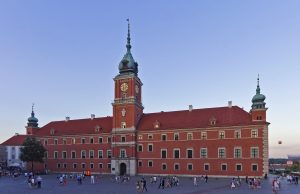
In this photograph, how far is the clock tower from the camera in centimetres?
6562

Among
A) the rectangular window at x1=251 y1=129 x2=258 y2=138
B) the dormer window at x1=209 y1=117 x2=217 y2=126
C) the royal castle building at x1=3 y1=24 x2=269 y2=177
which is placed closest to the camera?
the rectangular window at x1=251 y1=129 x2=258 y2=138

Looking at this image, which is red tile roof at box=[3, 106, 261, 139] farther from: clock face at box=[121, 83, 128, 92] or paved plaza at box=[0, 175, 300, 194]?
paved plaza at box=[0, 175, 300, 194]

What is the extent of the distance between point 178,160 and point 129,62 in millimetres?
23397

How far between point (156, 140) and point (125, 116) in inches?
337

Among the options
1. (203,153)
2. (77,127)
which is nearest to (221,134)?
(203,153)

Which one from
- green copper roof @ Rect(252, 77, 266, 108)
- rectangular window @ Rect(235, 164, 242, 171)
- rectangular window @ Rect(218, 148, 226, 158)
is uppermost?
green copper roof @ Rect(252, 77, 266, 108)

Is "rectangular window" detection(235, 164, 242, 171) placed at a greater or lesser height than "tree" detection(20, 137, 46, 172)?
lesser

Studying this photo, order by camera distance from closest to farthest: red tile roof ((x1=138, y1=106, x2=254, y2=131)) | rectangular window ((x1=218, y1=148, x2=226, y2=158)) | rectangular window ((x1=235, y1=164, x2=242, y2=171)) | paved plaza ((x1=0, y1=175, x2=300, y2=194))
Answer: paved plaza ((x1=0, y1=175, x2=300, y2=194))
rectangular window ((x1=235, y1=164, x2=242, y2=171))
rectangular window ((x1=218, y1=148, x2=226, y2=158))
red tile roof ((x1=138, y1=106, x2=254, y2=131))

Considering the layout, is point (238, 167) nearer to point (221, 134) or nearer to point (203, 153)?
point (221, 134)

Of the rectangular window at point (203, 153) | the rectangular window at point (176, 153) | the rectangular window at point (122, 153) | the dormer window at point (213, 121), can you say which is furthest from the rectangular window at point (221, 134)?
the rectangular window at point (122, 153)

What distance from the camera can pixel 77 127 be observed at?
251 ft

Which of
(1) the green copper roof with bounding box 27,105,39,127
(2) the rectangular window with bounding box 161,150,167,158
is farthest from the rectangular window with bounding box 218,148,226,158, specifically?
(1) the green copper roof with bounding box 27,105,39,127

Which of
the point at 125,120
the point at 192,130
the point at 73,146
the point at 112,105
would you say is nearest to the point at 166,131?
the point at 192,130

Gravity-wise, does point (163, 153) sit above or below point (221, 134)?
below
